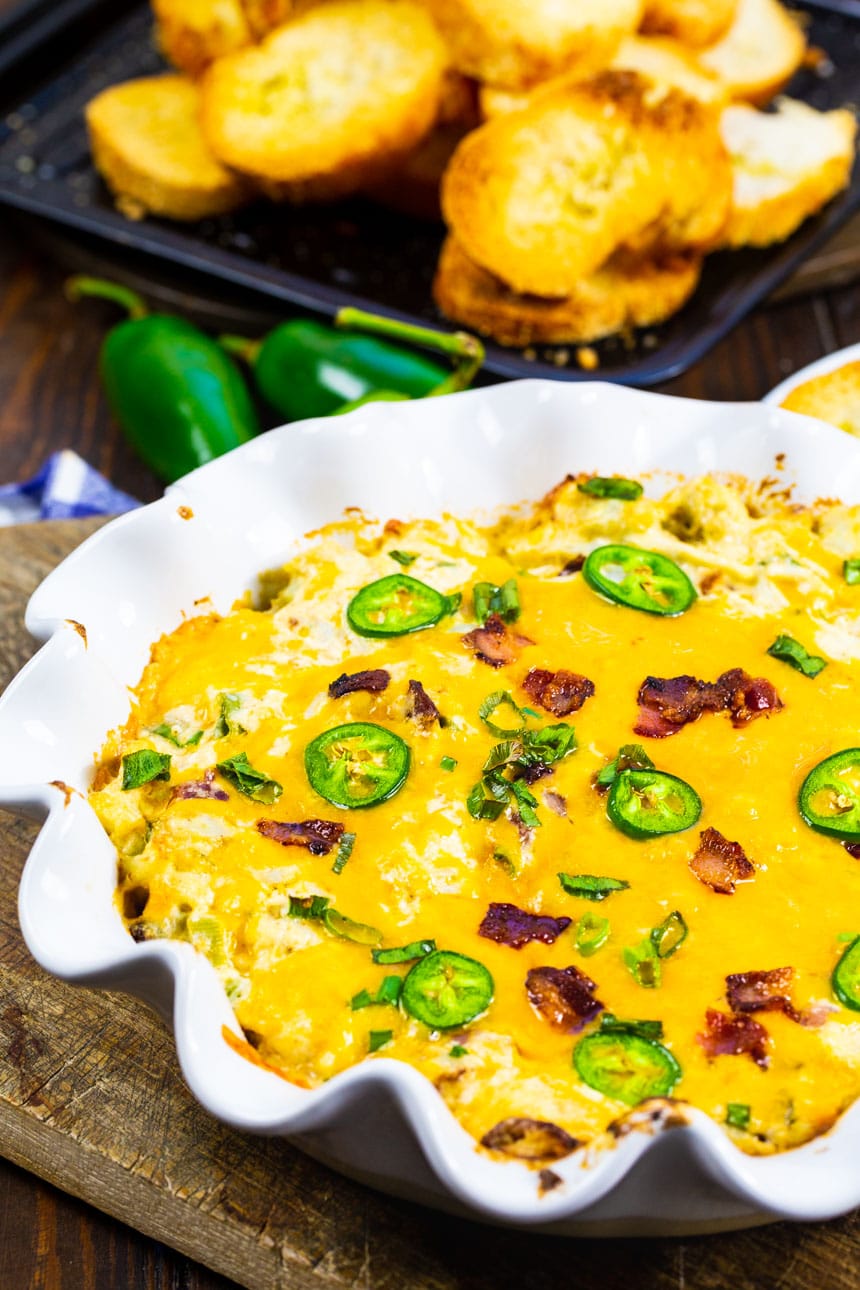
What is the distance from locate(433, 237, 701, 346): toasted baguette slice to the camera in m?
5.30

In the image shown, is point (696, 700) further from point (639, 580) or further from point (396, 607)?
point (396, 607)

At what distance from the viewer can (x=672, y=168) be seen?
518 centimetres

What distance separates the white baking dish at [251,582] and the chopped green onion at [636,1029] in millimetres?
275

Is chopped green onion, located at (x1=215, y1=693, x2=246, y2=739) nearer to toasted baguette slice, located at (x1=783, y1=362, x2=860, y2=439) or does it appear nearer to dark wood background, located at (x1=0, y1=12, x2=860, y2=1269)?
toasted baguette slice, located at (x1=783, y1=362, x2=860, y2=439)

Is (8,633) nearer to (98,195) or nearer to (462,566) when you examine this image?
(462,566)

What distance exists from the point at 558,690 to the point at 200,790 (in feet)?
2.87

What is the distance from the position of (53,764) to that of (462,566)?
1.18m

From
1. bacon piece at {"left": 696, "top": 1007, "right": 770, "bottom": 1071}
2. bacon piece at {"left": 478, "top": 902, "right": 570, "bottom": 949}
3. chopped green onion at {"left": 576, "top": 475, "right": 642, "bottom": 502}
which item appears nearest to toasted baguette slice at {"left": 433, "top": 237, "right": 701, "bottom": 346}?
chopped green onion at {"left": 576, "top": 475, "right": 642, "bottom": 502}

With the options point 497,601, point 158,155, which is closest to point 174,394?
point 158,155

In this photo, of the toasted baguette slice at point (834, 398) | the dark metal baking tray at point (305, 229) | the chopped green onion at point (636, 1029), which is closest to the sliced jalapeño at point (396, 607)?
the chopped green onion at point (636, 1029)

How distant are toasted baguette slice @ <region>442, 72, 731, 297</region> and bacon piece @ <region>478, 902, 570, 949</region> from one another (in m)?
3.00

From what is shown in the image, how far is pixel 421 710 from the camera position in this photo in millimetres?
3197

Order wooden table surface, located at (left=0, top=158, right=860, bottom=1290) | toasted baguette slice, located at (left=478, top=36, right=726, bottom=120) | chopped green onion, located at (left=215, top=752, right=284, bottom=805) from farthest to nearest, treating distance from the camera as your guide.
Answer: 1. wooden table surface, located at (left=0, top=158, right=860, bottom=1290)
2. toasted baguette slice, located at (left=478, top=36, right=726, bottom=120)
3. chopped green onion, located at (left=215, top=752, right=284, bottom=805)

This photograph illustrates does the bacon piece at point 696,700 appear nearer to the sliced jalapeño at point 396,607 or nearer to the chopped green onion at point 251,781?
the sliced jalapeño at point 396,607
